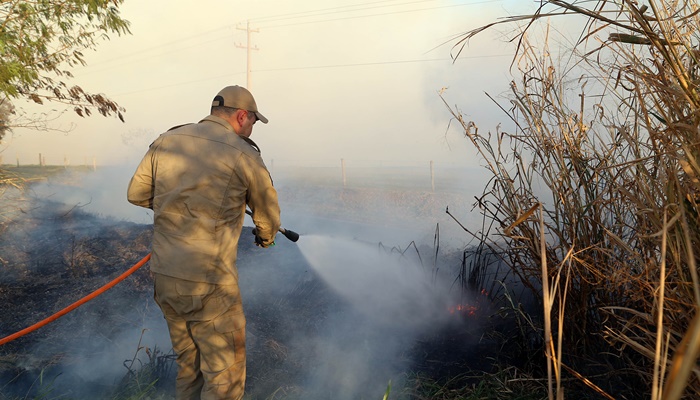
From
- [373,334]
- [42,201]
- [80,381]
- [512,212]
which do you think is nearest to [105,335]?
[80,381]

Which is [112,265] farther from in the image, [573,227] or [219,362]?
[573,227]

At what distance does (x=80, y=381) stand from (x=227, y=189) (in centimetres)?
201

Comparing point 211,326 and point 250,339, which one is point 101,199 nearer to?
point 250,339

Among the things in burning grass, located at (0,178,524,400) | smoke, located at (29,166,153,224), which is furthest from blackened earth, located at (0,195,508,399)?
smoke, located at (29,166,153,224)

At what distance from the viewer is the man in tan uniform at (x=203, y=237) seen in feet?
9.05

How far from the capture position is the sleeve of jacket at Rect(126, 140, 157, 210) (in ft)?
9.69

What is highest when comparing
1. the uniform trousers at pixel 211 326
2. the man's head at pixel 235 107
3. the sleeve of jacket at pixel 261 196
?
the man's head at pixel 235 107

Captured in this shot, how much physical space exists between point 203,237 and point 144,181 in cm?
58

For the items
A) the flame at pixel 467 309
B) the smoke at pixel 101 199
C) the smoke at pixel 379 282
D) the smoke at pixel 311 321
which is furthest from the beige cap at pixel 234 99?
the smoke at pixel 101 199

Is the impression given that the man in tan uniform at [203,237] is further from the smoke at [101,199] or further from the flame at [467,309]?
the smoke at [101,199]

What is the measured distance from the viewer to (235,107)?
3.04m

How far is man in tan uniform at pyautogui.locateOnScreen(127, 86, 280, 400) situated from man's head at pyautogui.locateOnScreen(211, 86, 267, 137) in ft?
0.27

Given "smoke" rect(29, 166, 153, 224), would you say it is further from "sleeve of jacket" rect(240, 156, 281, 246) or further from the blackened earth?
"sleeve of jacket" rect(240, 156, 281, 246)

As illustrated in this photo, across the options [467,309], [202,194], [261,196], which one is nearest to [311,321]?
[467,309]
